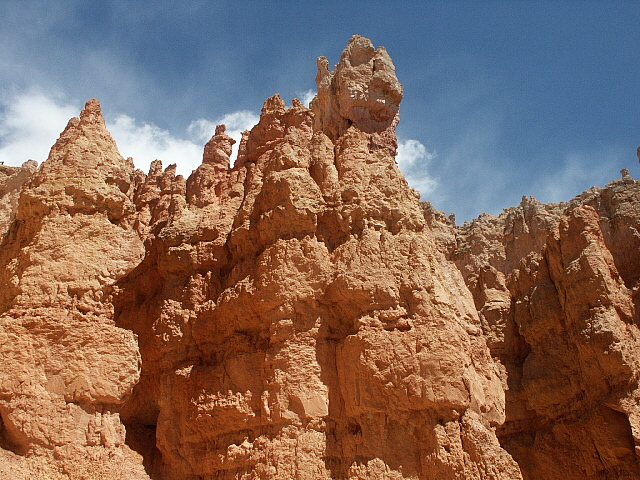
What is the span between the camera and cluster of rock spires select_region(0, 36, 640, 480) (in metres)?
8.52

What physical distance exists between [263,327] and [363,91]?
5537 mm

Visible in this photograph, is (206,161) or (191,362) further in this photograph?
(206,161)

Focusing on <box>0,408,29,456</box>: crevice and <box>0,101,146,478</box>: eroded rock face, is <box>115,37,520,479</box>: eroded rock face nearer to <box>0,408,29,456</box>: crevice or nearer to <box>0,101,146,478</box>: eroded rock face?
<box>0,101,146,478</box>: eroded rock face

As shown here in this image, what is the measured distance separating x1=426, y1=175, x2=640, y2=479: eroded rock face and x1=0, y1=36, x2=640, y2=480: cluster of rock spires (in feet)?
0.38

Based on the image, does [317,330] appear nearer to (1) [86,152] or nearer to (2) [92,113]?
(1) [86,152]

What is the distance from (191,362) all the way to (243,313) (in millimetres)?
1467

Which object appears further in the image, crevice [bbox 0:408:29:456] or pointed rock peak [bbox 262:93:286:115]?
pointed rock peak [bbox 262:93:286:115]

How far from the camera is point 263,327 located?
9.91 meters

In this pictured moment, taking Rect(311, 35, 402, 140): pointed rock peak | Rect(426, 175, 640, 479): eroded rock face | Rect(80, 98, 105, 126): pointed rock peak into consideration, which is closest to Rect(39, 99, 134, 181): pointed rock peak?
Rect(80, 98, 105, 126): pointed rock peak

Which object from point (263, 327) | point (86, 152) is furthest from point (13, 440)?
point (86, 152)

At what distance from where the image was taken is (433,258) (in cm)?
1009

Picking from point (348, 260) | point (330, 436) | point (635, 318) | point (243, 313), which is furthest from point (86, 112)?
point (635, 318)

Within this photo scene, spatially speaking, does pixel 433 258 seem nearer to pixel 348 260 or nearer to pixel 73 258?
pixel 348 260

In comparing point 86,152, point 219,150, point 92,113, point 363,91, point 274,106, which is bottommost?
point 86,152
